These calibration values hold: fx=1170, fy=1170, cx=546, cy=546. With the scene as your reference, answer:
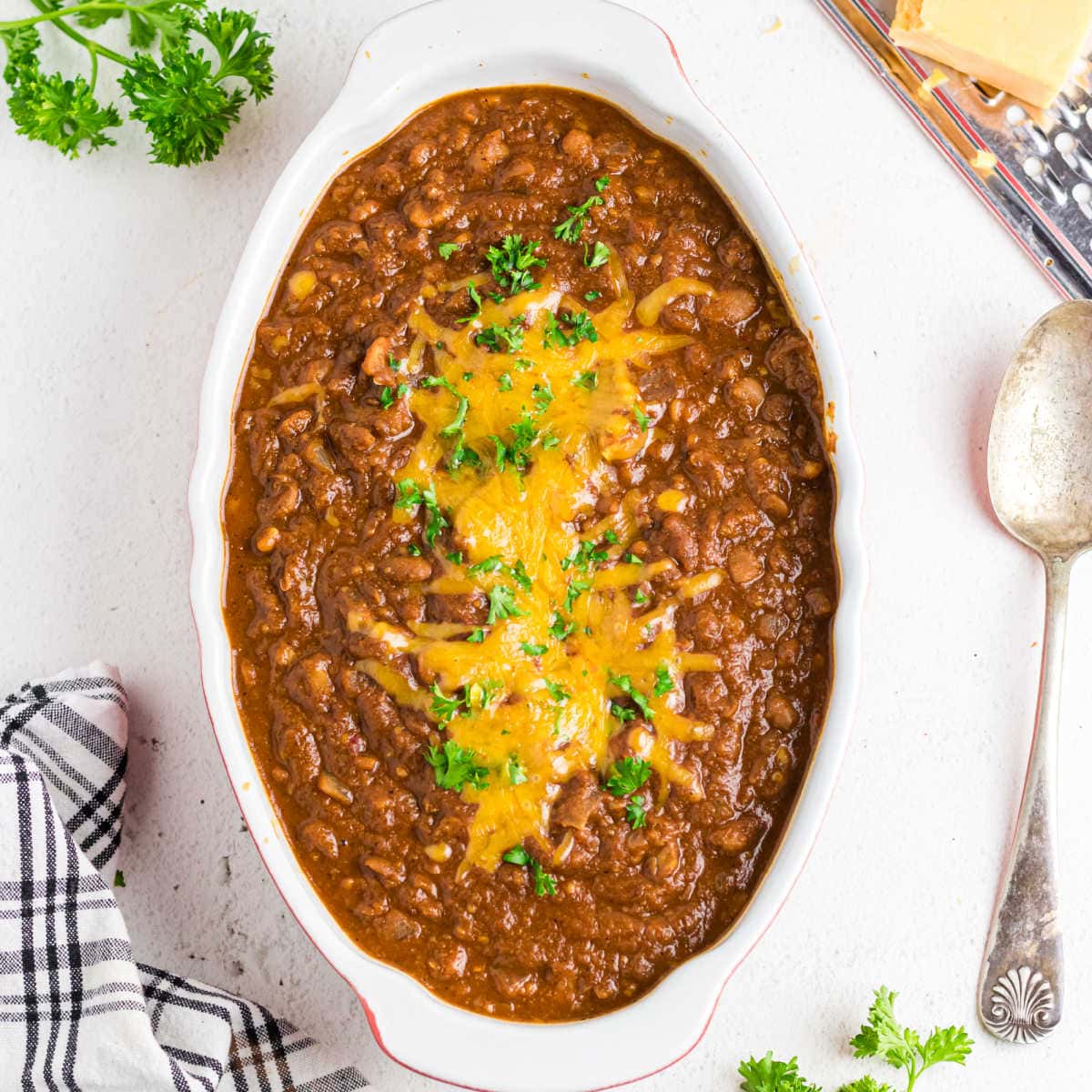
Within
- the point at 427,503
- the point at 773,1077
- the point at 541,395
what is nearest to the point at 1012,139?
the point at 541,395

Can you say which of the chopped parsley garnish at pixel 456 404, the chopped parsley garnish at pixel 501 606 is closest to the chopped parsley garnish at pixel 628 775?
the chopped parsley garnish at pixel 501 606

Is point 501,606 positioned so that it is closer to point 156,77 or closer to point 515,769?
point 515,769

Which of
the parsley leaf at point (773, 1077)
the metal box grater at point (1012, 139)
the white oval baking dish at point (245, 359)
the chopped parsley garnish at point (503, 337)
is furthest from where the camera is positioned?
the metal box grater at point (1012, 139)

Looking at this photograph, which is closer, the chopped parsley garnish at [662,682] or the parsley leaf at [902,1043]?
the chopped parsley garnish at [662,682]

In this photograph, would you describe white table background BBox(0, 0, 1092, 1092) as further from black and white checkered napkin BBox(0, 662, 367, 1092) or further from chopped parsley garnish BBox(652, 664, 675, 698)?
chopped parsley garnish BBox(652, 664, 675, 698)

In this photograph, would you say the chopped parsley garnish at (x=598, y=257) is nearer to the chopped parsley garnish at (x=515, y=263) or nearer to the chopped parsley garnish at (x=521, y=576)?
the chopped parsley garnish at (x=515, y=263)

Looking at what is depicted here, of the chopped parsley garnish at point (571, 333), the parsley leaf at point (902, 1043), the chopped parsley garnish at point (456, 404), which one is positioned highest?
the chopped parsley garnish at point (571, 333)

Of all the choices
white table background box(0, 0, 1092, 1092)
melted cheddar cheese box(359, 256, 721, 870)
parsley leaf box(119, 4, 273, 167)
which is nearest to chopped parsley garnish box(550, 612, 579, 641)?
melted cheddar cheese box(359, 256, 721, 870)

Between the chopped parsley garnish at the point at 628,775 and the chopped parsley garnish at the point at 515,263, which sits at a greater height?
the chopped parsley garnish at the point at 515,263
